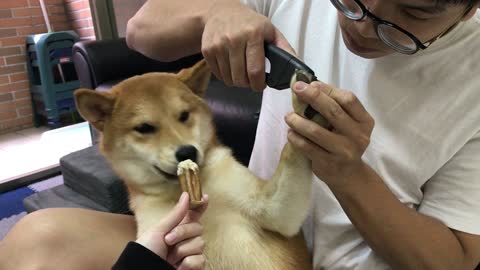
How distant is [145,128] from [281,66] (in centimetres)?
45

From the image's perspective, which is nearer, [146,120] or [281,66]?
[281,66]

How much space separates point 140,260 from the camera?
68cm

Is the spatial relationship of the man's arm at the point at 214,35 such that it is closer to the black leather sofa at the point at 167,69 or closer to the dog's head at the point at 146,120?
the dog's head at the point at 146,120

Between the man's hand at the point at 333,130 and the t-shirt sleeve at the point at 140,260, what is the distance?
293 mm

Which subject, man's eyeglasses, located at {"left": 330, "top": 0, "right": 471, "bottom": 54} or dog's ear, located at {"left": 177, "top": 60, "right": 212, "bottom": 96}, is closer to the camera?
man's eyeglasses, located at {"left": 330, "top": 0, "right": 471, "bottom": 54}

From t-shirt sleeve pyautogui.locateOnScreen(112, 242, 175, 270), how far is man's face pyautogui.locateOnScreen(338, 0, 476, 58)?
49 cm

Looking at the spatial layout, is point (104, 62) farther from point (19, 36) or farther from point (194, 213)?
point (194, 213)

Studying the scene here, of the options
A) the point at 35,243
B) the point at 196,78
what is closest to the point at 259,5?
the point at 196,78

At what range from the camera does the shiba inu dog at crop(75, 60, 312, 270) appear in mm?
844

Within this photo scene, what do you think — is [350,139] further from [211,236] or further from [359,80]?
[211,236]

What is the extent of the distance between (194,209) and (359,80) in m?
0.41

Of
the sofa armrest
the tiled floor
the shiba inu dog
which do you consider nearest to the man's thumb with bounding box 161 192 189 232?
the shiba inu dog

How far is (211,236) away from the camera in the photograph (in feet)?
2.85

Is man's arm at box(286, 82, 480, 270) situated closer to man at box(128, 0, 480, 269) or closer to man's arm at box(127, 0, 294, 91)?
man at box(128, 0, 480, 269)
